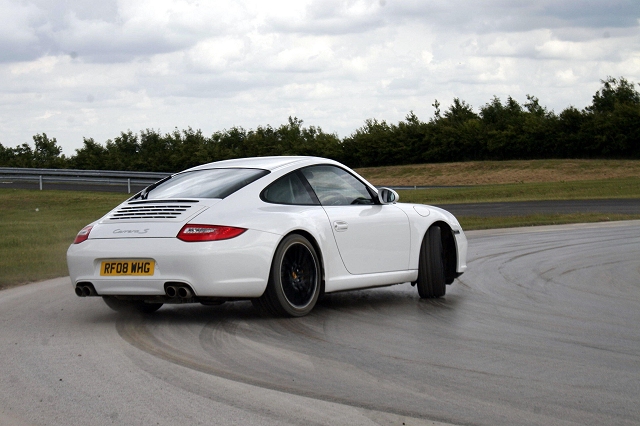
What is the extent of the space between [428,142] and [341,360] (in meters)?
71.1

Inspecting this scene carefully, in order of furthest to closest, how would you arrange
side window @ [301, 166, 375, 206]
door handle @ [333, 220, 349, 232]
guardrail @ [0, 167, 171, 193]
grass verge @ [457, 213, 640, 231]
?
guardrail @ [0, 167, 171, 193]
grass verge @ [457, 213, 640, 231]
side window @ [301, 166, 375, 206]
door handle @ [333, 220, 349, 232]

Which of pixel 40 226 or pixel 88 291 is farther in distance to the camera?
pixel 40 226

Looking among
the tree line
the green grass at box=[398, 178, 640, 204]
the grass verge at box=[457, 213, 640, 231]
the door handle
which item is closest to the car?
the door handle

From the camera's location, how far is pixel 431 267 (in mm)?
8984

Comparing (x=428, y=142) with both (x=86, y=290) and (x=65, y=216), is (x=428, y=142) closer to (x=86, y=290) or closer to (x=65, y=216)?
(x=65, y=216)

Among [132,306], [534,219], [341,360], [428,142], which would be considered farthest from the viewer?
[428,142]

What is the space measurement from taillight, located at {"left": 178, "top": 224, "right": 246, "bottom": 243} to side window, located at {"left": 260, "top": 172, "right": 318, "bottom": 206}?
63 cm

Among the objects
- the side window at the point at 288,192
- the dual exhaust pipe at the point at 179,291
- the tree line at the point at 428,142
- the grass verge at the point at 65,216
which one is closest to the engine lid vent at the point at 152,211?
the dual exhaust pipe at the point at 179,291

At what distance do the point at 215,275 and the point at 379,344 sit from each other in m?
1.37

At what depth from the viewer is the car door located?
815 centimetres

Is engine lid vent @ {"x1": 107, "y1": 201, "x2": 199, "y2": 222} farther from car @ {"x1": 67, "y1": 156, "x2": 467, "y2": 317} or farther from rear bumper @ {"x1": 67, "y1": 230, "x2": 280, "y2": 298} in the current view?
rear bumper @ {"x1": 67, "y1": 230, "x2": 280, "y2": 298}

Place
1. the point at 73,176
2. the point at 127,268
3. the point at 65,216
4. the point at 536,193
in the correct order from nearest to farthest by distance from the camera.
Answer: the point at 127,268 → the point at 65,216 → the point at 536,193 → the point at 73,176

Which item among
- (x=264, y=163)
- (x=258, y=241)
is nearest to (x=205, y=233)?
(x=258, y=241)

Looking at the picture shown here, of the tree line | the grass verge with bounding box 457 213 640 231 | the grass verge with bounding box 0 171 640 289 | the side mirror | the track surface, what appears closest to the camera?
the track surface
